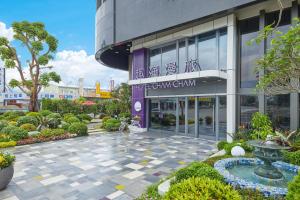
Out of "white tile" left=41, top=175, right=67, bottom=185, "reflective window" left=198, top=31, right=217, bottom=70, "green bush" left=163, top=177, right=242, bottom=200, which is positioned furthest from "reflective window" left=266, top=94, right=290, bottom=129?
"white tile" left=41, top=175, right=67, bottom=185

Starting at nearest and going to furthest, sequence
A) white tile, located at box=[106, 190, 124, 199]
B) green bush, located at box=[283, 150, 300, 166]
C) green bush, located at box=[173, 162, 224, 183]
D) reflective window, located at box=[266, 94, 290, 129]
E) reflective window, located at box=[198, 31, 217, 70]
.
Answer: green bush, located at box=[173, 162, 224, 183], white tile, located at box=[106, 190, 124, 199], green bush, located at box=[283, 150, 300, 166], reflective window, located at box=[266, 94, 290, 129], reflective window, located at box=[198, 31, 217, 70]

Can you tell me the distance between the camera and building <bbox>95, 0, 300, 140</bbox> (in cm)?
1154

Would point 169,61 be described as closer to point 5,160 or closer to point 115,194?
point 115,194

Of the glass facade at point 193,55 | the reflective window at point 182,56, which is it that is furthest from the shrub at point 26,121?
the reflective window at point 182,56

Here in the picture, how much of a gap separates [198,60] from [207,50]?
893mm

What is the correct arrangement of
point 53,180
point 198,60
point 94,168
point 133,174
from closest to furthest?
point 53,180, point 133,174, point 94,168, point 198,60

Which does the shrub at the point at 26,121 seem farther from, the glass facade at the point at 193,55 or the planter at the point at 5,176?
the planter at the point at 5,176

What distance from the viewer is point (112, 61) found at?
79.8 ft

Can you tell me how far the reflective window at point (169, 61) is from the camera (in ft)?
50.3

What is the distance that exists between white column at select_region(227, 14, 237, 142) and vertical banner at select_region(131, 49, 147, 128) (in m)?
7.32

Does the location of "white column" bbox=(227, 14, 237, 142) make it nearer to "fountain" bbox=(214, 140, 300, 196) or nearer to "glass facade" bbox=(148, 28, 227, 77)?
"glass facade" bbox=(148, 28, 227, 77)

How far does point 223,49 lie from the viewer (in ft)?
42.8

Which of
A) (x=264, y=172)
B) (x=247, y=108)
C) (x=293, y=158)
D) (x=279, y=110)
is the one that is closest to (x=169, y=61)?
(x=247, y=108)

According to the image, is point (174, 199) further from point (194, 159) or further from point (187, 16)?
point (187, 16)
